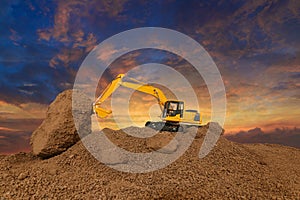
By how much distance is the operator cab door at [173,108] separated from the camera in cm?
1226

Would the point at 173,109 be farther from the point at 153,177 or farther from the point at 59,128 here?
the point at 59,128

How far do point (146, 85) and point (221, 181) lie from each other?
6.38 m

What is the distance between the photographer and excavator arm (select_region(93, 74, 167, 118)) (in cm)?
1073

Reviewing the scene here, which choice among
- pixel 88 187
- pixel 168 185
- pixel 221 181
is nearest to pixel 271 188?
pixel 221 181

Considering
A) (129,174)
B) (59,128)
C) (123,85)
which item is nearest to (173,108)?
(123,85)

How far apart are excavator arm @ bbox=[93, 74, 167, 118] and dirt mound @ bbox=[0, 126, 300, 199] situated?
1.16 m

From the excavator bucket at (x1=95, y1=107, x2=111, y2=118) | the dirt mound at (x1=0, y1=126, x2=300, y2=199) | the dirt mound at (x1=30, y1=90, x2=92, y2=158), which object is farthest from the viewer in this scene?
the excavator bucket at (x1=95, y1=107, x2=111, y2=118)

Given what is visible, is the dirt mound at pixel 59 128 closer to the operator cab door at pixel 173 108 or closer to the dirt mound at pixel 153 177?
the dirt mound at pixel 153 177

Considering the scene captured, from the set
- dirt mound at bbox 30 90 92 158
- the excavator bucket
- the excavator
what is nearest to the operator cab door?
the excavator

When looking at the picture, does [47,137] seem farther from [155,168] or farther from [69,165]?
[155,168]

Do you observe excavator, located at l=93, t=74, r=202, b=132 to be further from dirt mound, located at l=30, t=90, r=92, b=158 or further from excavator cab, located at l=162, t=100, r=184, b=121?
dirt mound, located at l=30, t=90, r=92, b=158

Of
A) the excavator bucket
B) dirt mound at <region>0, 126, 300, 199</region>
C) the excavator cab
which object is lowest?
dirt mound at <region>0, 126, 300, 199</region>

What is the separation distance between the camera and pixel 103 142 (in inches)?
362

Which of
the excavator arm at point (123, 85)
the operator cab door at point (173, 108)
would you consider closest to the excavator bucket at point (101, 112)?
the excavator arm at point (123, 85)
